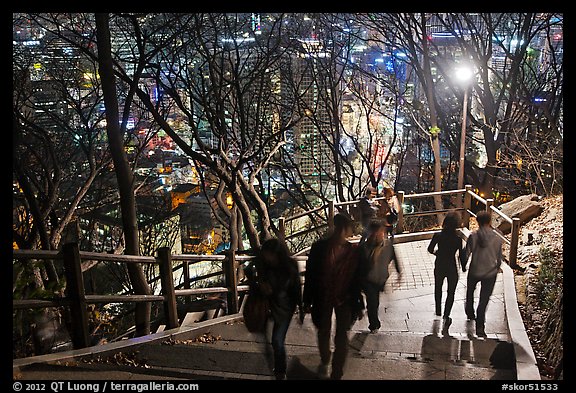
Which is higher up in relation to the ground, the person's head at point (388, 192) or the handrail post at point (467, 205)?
the person's head at point (388, 192)

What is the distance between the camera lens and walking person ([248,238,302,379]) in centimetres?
450

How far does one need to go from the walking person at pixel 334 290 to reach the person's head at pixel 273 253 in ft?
1.15

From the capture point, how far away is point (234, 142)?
16875mm

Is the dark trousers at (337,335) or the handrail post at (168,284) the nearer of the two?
the dark trousers at (337,335)

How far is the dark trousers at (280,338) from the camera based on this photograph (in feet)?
15.2

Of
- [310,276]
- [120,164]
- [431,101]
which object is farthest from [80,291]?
[431,101]

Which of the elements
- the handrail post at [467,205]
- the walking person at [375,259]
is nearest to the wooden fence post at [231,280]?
the walking person at [375,259]

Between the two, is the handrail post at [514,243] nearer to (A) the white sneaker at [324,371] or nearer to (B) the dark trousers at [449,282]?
(B) the dark trousers at [449,282]

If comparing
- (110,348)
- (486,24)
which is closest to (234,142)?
(486,24)

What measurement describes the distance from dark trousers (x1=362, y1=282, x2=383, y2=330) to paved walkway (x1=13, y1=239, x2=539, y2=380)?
14 cm

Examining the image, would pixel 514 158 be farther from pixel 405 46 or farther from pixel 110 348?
pixel 110 348

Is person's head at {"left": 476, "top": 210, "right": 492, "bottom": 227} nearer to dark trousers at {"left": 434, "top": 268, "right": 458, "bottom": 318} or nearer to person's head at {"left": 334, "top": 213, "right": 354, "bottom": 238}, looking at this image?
dark trousers at {"left": 434, "top": 268, "right": 458, "bottom": 318}
